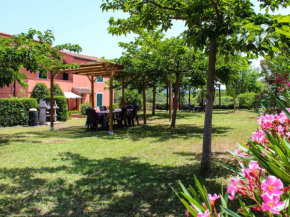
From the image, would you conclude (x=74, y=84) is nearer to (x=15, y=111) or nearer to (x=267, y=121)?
(x=15, y=111)

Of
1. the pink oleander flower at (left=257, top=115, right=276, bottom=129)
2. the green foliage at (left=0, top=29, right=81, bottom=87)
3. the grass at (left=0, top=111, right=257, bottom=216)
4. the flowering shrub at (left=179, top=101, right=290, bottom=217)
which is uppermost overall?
the green foliage at (left=0, top=29, right=81, bottom=87)

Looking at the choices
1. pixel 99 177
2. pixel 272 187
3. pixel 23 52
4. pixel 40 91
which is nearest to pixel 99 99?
pixel 40 91

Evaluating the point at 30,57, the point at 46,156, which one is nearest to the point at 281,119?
the point at 46,156

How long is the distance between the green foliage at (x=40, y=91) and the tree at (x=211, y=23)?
51.6 feet

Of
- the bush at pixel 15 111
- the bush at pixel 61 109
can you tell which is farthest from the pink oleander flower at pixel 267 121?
the bush at pixel 61 109

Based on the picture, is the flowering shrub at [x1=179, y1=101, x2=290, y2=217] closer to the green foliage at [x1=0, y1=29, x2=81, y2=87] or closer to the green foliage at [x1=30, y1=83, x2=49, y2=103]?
the green foliage at [x1=0, y1=29, x2=81, y2=87]

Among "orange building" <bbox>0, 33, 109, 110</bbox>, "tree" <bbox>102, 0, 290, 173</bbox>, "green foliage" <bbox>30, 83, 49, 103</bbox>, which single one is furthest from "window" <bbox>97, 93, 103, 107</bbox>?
"tree" <bbox>102, 0, 290, 173</bbox>

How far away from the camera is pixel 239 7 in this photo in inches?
138

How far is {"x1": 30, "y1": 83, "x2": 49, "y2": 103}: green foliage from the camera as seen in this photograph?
18.9 metres

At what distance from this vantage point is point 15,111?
13.4 m

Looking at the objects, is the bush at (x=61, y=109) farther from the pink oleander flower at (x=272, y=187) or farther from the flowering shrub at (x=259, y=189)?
the pink oleander flower at (x=272, y=187)

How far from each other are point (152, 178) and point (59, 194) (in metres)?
1.62

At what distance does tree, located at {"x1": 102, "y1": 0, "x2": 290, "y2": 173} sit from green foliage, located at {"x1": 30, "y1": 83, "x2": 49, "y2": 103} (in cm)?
1574

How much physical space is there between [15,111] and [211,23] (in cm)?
1261
